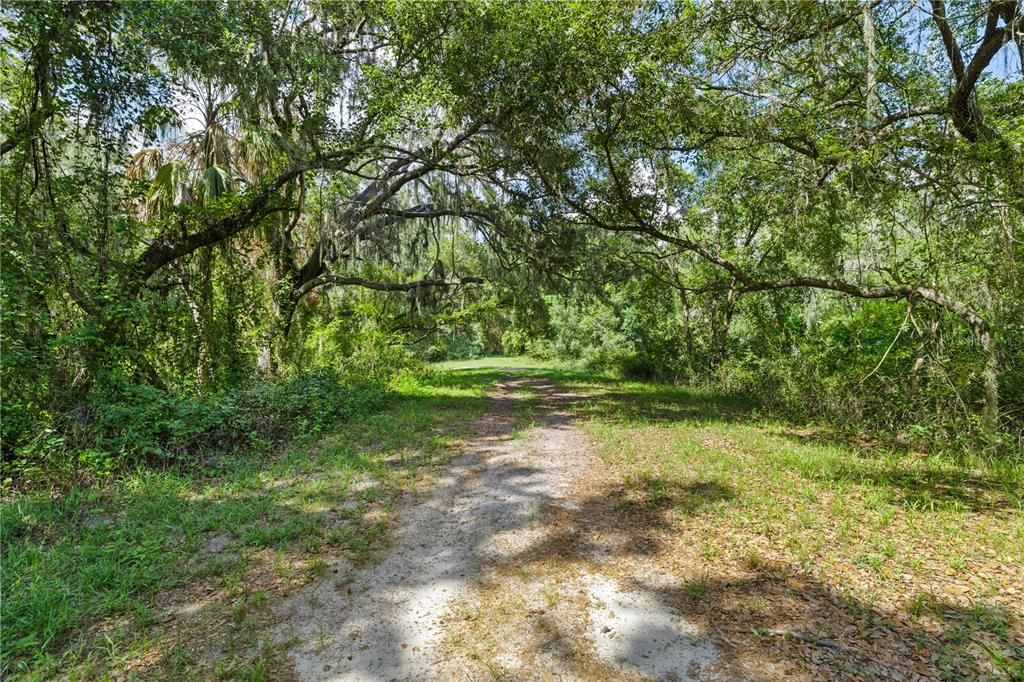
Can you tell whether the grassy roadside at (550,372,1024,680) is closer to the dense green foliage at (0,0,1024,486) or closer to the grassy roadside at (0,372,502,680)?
the dense green foliage at (0,0,1024,486)

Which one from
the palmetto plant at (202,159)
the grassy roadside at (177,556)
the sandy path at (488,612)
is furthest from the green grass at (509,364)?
the sandy path at (488,612)

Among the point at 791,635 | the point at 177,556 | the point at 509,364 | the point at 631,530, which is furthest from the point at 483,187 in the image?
the point at 509,364

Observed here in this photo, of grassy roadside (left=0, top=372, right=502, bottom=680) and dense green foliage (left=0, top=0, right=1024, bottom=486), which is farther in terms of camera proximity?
dense green foliage (left=0, top=0, right=1024, bottom=486)

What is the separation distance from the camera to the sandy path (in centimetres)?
240

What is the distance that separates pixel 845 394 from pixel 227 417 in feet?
30.8

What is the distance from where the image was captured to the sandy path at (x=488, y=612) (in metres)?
2.40

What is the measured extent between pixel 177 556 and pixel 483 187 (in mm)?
9167

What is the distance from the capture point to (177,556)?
346 cm

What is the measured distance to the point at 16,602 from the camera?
281 centimetres

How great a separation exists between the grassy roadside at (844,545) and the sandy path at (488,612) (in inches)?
16.3

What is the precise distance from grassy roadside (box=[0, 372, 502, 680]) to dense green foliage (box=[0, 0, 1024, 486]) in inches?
37.3

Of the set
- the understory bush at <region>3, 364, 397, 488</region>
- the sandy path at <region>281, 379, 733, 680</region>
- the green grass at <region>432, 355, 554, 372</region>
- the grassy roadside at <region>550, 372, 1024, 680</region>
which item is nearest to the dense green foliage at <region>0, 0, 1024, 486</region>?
the understory bush at <region>3, 364, 397, 488</region>

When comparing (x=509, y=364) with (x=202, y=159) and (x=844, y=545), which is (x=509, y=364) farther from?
(x=844, y=545)

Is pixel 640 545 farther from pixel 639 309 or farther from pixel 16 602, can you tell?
pixel 639 309
